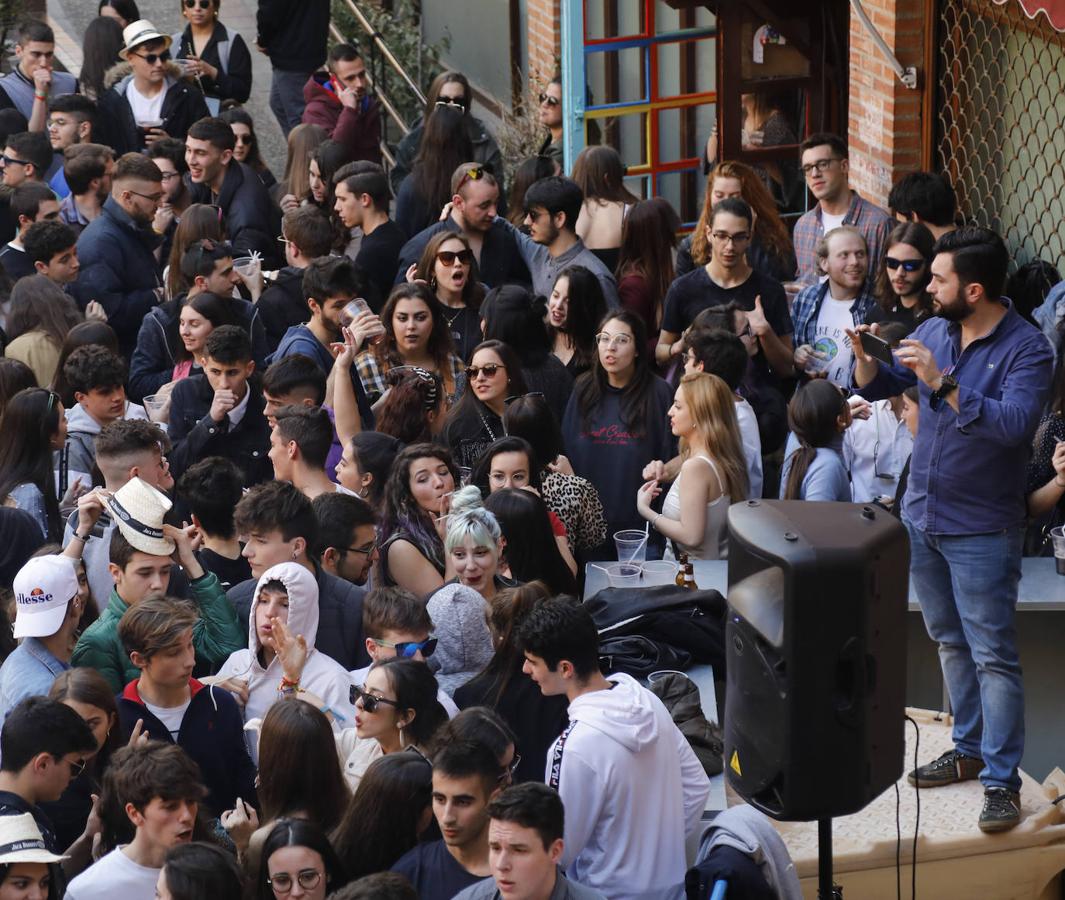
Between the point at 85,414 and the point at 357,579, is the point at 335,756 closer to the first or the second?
the point at 357,579

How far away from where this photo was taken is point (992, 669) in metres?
5.78

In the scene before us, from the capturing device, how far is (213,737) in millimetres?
5344

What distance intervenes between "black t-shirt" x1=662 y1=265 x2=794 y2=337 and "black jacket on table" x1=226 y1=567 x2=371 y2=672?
9.50ft

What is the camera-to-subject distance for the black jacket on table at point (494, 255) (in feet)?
29.3

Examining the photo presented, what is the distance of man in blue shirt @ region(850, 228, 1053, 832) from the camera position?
558 centimetres

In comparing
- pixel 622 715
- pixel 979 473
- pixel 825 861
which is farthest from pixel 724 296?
pixel 825 861

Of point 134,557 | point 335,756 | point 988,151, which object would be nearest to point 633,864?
point 335,756

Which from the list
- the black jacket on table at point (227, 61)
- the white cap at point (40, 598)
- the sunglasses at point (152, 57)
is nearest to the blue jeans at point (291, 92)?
the black jacket on table at point (227, 61)

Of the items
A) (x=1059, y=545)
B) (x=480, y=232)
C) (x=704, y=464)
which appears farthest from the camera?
(x=480, y=232)

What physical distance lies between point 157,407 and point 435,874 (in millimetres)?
3739

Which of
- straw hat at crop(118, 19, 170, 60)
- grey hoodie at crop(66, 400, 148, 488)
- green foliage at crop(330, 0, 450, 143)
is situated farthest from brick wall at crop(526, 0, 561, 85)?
grey hoodie at crop(66, 400, 148, 488)

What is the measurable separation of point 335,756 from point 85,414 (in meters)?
2.76

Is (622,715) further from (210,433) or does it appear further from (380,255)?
(380,255)

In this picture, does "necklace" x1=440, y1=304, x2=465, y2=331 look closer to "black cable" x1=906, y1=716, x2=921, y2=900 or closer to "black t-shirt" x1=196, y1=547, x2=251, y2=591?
"black t-shirt" x1=196, y1=547, x2=251, y2=591
